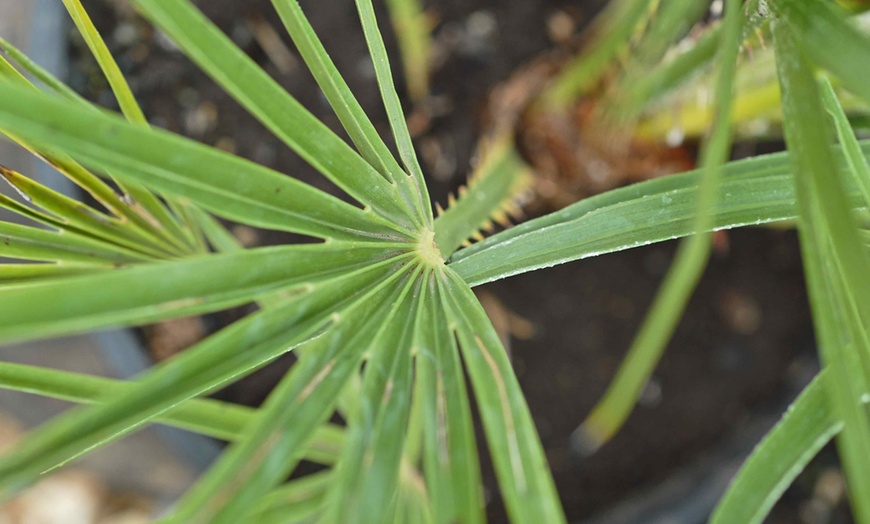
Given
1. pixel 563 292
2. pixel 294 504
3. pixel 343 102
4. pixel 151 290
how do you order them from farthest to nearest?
pixel 563 292, pixel 294 504, pixel 343 102, pixel 151 290

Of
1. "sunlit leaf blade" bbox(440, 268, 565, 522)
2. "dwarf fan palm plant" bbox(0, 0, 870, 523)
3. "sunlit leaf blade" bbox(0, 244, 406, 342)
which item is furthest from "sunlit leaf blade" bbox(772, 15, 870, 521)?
"sunlit leaf blade" bbox(0, 244, 406, 342)

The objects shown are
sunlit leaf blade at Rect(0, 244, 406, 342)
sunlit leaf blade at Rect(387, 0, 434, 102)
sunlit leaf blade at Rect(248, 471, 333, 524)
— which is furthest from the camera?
sunlit leaf blade at Rect(387, 0, 434, 102)

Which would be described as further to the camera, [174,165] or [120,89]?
[120,89]

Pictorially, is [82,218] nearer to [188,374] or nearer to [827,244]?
[188,374]

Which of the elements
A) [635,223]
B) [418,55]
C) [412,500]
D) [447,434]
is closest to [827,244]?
[635,223]

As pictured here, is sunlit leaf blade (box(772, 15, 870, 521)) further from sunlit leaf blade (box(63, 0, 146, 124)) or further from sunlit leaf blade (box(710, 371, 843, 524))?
sunlit leaf blade (box(63, 0, 146, 124))

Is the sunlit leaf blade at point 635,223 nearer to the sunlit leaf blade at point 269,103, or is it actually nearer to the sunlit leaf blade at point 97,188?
the sunlit leaf blade at point 269,103
